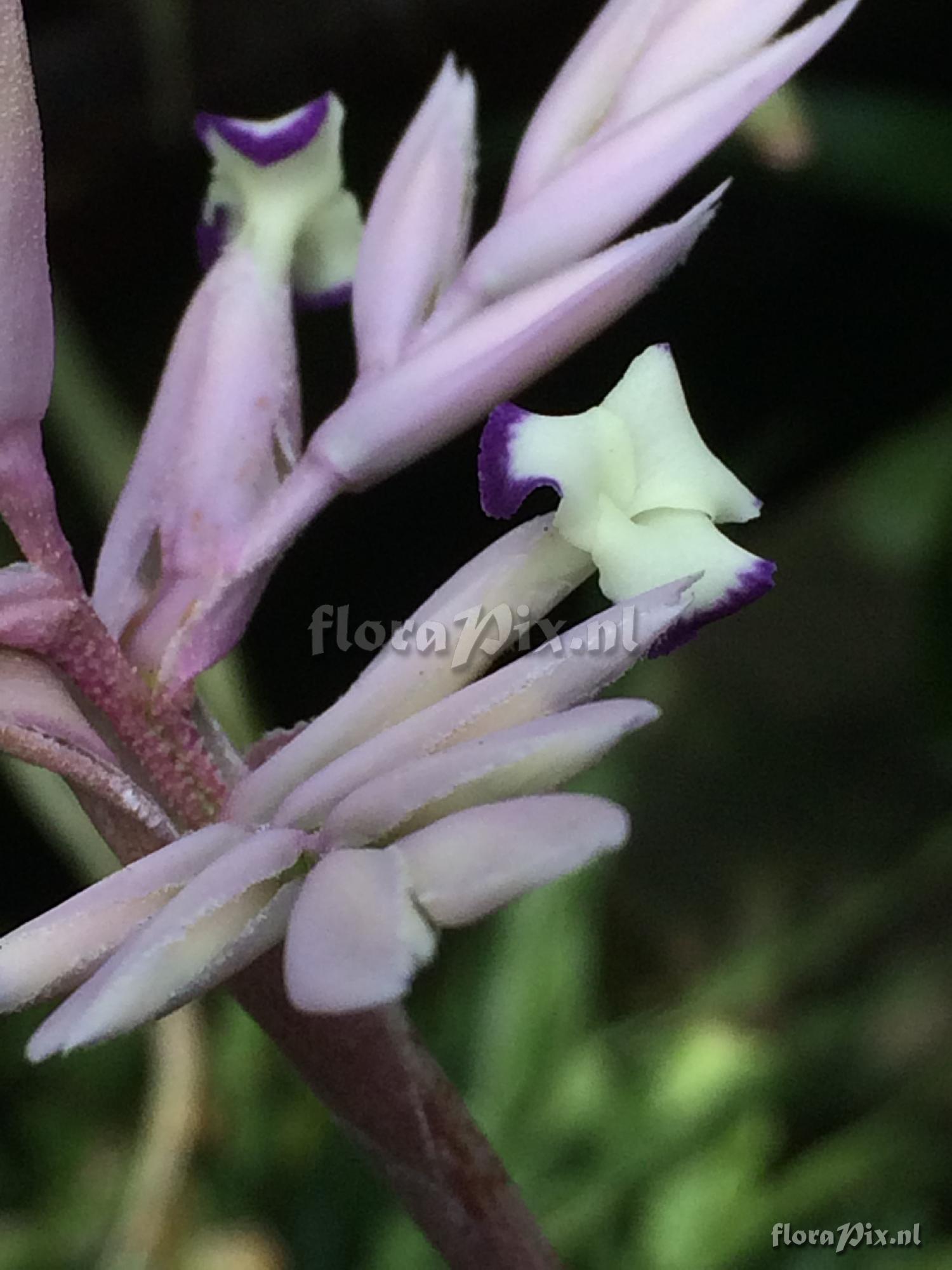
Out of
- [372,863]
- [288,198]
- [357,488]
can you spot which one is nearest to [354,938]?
[372,863]

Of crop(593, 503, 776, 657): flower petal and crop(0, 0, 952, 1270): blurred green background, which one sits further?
crop(0, 0, 952, 1270): blurred green background

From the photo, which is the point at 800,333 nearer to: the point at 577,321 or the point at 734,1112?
the point at 734,1112

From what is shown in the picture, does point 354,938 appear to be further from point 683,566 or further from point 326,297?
point 326,297

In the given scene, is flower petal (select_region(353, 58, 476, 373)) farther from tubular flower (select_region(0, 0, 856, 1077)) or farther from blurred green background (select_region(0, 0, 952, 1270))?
blurred green background (select_region(0, 0, 952, 1270))

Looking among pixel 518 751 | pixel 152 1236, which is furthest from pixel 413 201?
pixel 152 1236

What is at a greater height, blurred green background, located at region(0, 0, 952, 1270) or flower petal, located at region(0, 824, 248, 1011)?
flower petal, located at region(0, 824, 248, 1011)

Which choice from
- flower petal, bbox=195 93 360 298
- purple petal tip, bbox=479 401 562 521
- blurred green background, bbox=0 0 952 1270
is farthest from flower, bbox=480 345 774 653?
blurred green background, bbox=0 0 952 1270

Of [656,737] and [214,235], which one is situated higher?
[214,235]
